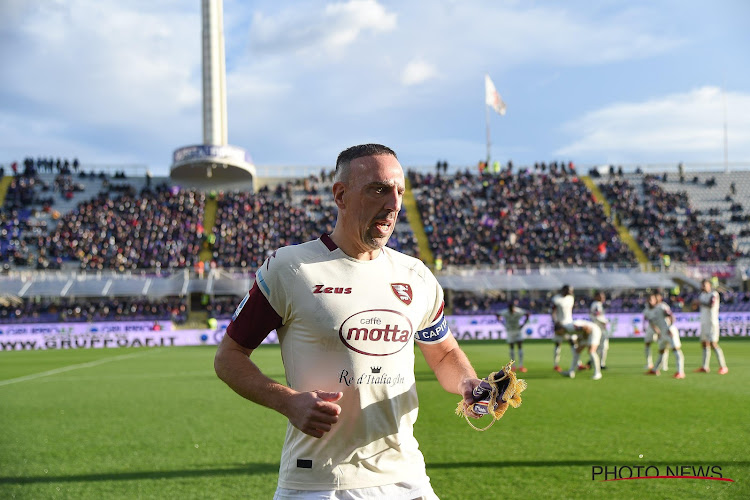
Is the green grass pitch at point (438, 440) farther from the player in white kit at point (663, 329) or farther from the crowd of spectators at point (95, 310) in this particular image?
the crowd of spectators at point (95, 310)

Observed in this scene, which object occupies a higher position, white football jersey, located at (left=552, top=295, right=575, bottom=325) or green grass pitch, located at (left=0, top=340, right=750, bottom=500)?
white football jersey, located at (left=552, top=295, right=575, bottom=325)

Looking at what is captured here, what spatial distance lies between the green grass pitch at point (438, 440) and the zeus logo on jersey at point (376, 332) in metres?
3.80

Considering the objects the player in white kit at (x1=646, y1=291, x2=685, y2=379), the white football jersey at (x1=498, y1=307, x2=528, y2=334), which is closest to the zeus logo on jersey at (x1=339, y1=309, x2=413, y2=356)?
the player in white kit at (x1=646, y1=291, x2=685, y2=379)

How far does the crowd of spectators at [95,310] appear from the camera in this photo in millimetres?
34750

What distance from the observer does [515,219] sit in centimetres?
4841

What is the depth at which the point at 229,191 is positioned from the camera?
176 feet

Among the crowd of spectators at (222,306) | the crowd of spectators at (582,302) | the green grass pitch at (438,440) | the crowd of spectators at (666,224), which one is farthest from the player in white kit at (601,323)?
the crowd of spectators at (666,224)

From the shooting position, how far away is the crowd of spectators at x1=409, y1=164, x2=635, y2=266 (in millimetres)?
43844

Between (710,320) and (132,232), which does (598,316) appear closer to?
(710,320)

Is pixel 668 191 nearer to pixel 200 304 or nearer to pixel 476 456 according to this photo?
pixel 200 304

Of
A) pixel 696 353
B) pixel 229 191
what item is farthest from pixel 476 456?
pixel 229 191

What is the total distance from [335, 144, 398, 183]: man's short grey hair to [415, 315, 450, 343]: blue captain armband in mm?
859

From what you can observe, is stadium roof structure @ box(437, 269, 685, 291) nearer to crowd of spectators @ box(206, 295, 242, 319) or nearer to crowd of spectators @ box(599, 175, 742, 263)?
crowd of spectators @ box(599, 175, 742, 263)

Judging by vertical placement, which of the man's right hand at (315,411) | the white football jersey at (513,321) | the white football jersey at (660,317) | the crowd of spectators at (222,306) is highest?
the man's right hand at (315,411)
